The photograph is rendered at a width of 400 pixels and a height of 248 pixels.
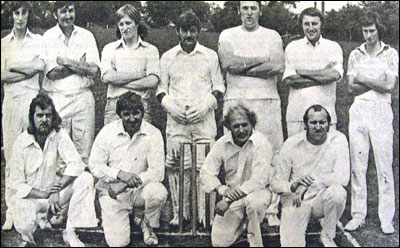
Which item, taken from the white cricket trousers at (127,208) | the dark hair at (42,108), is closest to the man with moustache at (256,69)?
the white cricket trousers at (127,208)

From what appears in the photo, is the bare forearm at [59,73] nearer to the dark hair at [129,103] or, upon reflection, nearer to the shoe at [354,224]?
the dark hair at [129,103]

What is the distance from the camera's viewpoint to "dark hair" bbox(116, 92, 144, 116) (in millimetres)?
3703

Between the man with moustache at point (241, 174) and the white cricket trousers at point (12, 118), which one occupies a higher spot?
the white cricket trousers at point (12, 118)

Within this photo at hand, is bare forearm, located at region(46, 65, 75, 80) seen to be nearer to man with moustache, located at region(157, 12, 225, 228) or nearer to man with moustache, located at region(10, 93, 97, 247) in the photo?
man with moustache, located at region(10, 93, 97, 247)

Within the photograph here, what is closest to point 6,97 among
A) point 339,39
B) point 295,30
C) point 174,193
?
point 174,193

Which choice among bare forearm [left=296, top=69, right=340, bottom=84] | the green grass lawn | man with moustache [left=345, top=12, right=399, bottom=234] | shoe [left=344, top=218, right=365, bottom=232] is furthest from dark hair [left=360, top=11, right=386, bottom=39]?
shoe [left=344, top=218, right=365, bottom=232]

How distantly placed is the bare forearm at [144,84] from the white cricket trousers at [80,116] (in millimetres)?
283

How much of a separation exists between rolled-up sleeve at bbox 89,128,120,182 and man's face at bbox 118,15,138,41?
64 cm

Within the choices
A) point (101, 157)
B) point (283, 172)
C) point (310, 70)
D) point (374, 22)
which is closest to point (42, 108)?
point (101, 157)

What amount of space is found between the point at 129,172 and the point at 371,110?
1.64 meters

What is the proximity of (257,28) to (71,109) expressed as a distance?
1.34 m

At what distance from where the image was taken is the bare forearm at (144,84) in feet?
12.4

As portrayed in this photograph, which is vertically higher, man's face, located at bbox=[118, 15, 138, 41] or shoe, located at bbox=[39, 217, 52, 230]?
man's face, located at bbox=[118, 15, 138, 41]

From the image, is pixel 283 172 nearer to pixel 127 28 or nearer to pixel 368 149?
pixel 368 149
